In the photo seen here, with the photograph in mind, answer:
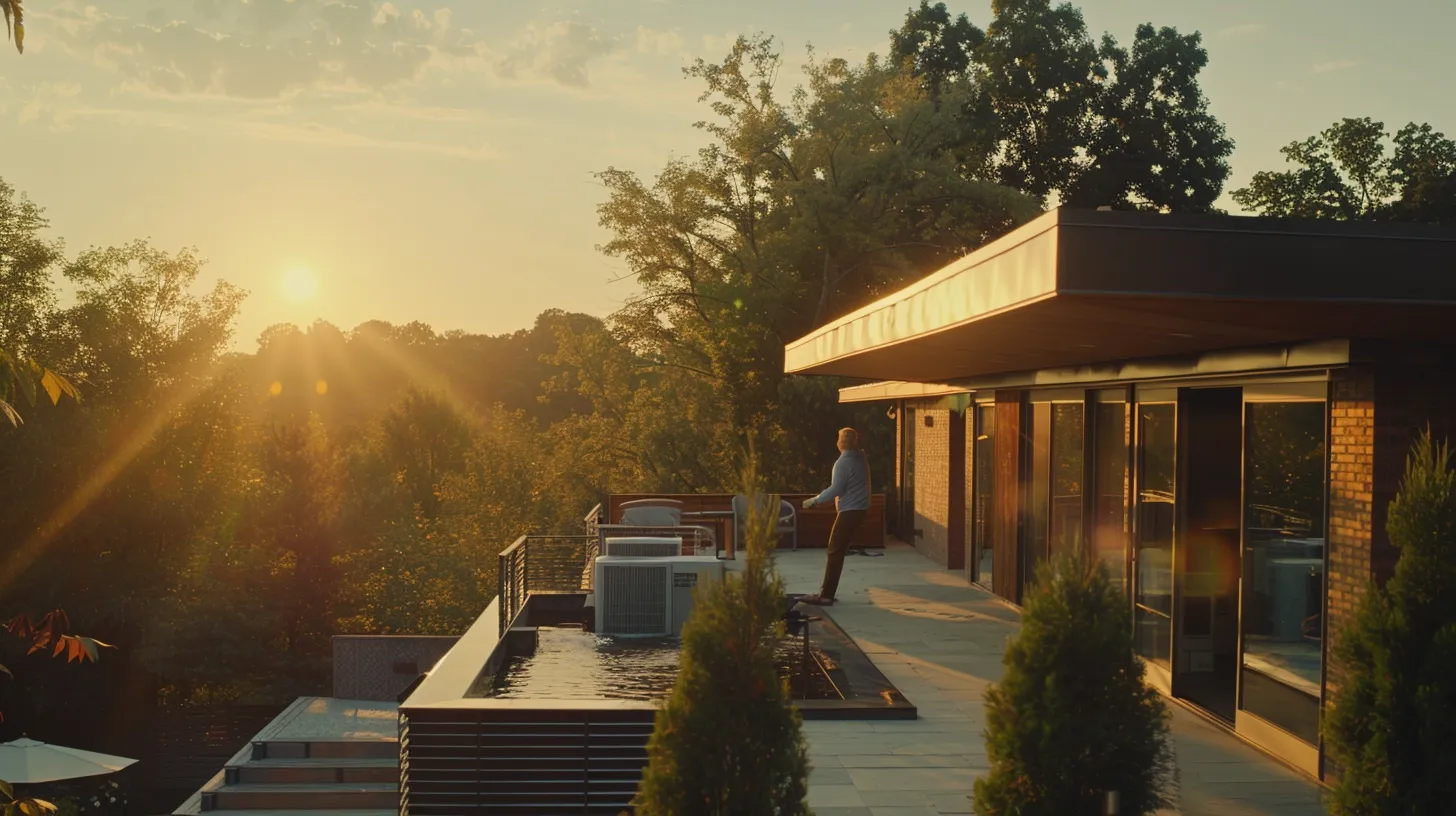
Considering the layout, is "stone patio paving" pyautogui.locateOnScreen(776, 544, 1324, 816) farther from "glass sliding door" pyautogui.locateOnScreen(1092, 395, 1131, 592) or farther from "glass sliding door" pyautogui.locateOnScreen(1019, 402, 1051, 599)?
"glass sliding door" pyautogui.locateOnScreen(1092, 395, 1131, 592)

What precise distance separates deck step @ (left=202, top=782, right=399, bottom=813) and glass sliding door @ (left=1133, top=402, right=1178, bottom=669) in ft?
42.1

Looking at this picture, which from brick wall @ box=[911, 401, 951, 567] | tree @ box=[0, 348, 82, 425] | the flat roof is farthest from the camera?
brick wall @ box=[911, 401, 951, 567]

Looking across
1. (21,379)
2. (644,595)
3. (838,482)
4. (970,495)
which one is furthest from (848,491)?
(21,379)

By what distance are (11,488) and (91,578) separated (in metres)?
3.70

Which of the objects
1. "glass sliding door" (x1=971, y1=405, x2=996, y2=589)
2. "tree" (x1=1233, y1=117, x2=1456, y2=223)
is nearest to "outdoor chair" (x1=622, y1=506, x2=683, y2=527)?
"glass sliding door" (x1=971, y1=405, x2=996, y2=589)

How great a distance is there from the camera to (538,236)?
134ft

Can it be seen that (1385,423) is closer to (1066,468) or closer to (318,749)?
(1066,468)

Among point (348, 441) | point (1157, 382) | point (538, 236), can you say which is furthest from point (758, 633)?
point (348, 441)

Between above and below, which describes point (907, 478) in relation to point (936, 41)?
below

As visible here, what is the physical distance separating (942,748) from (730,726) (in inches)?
151

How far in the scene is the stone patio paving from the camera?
6.98 meters

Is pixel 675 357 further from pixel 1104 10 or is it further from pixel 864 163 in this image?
pixel 1104 10

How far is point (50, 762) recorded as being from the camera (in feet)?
53.3

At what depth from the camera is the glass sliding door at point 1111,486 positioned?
10.4 m
